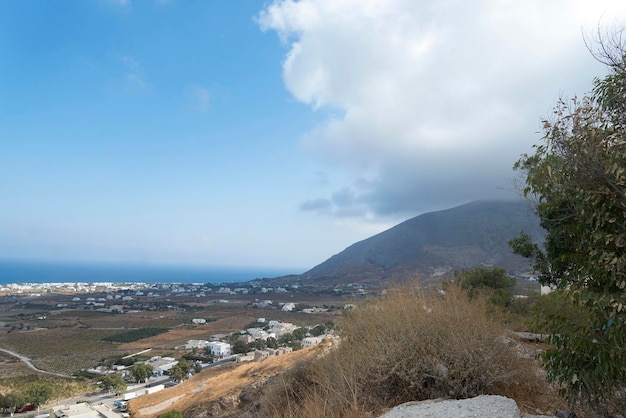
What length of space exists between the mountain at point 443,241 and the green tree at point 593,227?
6577 centimetres

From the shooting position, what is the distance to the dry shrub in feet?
17.9

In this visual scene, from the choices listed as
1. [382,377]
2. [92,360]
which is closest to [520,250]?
[382,377]

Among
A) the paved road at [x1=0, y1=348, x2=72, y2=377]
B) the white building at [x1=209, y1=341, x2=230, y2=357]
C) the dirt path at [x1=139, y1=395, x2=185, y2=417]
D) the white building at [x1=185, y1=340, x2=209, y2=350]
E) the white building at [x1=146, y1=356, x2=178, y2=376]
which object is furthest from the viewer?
the white building at [x1=185, y1=340, x2=209, y2=350]

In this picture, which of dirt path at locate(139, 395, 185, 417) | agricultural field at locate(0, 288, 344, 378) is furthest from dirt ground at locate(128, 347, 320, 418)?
agricultural field at locate(0, 288, 344, 378)

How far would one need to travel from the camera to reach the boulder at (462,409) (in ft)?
14.4

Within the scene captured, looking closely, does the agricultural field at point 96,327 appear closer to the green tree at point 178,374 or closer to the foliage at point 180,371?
the foliage at point 180,371

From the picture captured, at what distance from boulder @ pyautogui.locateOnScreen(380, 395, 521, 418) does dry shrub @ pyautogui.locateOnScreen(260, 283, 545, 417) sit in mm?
458

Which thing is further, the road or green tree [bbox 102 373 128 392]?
green tree [bbox 102 373 128 392]

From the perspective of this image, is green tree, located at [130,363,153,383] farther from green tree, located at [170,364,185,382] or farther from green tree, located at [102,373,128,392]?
green tree, located at [170,364,185,382]

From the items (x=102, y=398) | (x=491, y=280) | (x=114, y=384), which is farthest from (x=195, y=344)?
(x=491, y=280)

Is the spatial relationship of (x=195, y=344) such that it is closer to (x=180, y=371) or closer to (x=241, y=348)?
(x=241, y=348)

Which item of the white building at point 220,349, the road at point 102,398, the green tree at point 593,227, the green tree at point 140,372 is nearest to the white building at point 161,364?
the road at point 102,398

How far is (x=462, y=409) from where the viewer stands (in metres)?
→ 4.59

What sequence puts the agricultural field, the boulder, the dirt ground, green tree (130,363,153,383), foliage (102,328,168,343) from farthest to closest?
foliage (102,328,168,343) < the agricultural field < green tree (130,363,153,383) < the dirt ground < the boulder
